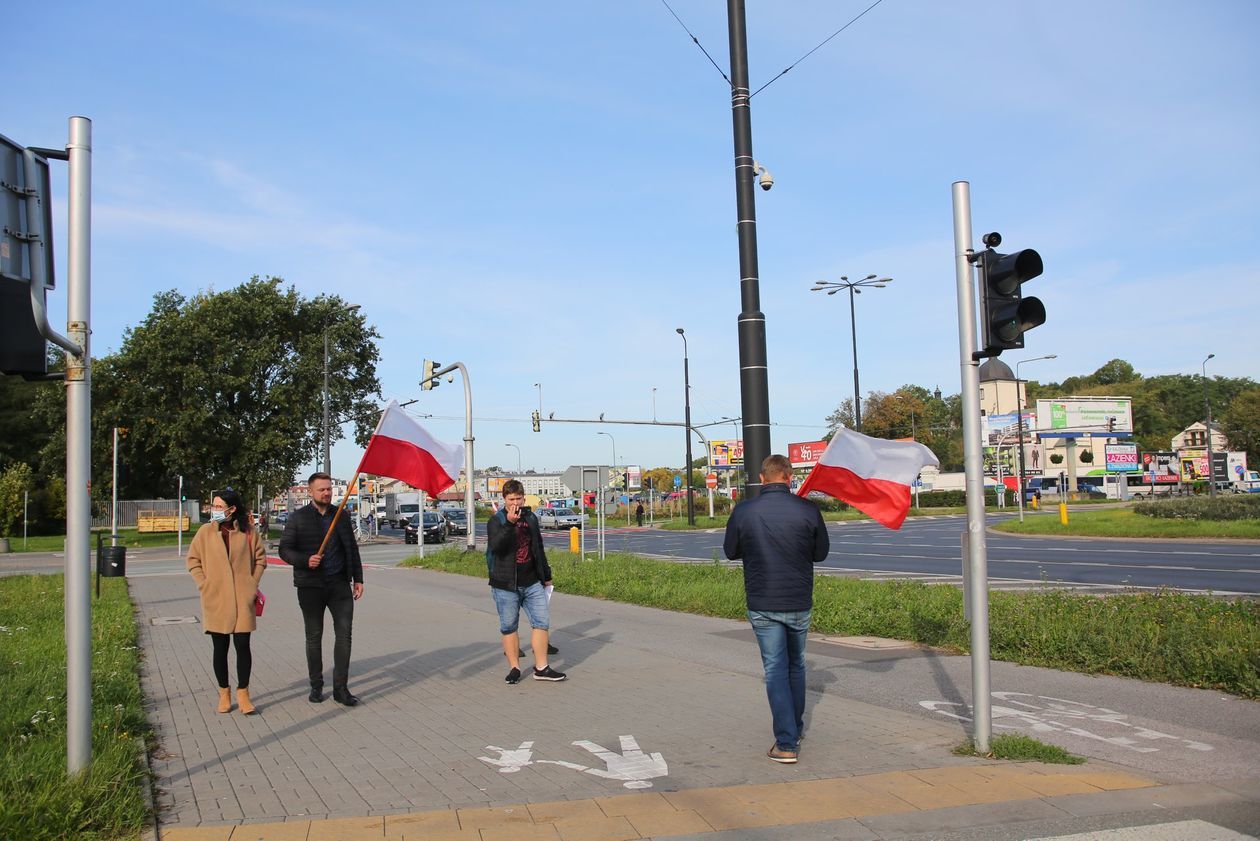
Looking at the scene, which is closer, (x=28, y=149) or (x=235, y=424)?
(x=28, y=149)

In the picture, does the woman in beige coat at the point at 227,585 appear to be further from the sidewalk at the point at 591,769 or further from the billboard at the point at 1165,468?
the billboard at the point at 1165,468

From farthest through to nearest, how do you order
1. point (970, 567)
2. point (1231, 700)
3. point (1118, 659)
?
point (1118, 659) → point (1231, 700) → point (970, 567)

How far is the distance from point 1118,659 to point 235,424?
46821mm

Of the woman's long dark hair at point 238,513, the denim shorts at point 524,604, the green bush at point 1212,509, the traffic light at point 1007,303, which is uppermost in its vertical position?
the traffic light at point 1007,303

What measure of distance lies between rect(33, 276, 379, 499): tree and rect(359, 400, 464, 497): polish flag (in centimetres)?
4144

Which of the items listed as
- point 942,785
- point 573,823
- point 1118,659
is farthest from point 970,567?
point 1118,659

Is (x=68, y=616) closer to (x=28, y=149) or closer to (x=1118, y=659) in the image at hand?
(x=28, y=149)

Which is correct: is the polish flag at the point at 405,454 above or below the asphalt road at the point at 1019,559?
above

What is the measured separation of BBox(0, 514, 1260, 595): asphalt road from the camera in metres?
19.0

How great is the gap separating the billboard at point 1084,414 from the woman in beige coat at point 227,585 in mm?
100909

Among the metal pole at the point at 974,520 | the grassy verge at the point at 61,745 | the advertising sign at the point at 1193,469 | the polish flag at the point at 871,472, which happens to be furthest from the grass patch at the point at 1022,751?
the advertising sign at the point at 1193,469

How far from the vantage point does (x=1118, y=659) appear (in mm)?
9047

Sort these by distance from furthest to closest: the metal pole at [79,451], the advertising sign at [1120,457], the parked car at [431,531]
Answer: the advertising sign at [1120,457]
the parked car at [431,531]
the metal pole at [79,451]

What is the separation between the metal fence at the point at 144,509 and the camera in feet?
208
